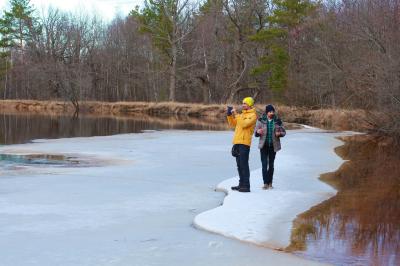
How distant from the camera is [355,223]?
26.4 ft

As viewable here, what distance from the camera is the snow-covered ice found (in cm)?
607

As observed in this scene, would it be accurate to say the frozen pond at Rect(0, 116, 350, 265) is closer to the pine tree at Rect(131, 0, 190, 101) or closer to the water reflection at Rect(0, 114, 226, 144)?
the water reflection at Rect(0, 114, 226, 144)

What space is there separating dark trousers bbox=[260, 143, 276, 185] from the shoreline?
0.24m

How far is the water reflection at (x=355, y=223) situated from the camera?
6504 mm

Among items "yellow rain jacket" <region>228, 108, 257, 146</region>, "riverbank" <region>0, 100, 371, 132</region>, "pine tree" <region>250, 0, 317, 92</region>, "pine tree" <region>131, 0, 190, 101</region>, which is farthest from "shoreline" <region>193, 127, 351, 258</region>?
"pine tree" <region>131, 0, 190, 101</region>

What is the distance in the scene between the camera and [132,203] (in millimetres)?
8812

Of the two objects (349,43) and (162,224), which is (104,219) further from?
(349,43)

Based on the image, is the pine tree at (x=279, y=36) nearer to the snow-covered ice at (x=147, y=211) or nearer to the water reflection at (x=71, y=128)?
the water reflection at (x=71, y=128)

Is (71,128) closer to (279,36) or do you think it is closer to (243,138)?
(243,138)

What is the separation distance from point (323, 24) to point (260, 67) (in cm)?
852

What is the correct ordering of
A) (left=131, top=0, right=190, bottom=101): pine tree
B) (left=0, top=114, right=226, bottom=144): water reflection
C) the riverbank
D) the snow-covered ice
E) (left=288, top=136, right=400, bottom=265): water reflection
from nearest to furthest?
the snow-covered ice
(left=288, top=136, right=400, bottom=265): water reflection
(left=0, top=114, right=226, bottom=144): water reflection
the riverbank
(left=131, top=0, right=190, bottom=101): pine tree

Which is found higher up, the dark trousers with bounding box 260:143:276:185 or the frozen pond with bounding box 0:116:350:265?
the dark trousers with bounding box 260:143:276:185

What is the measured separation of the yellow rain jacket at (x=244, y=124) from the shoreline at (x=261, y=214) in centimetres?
92

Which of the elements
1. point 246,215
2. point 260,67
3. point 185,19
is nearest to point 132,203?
point 246,215
